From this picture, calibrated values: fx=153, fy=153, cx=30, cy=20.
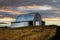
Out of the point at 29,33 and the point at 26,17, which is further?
the point at 26,17

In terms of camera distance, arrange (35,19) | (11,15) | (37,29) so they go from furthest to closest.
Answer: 1. (11,15)
2. (35,19)
3. (37,29)

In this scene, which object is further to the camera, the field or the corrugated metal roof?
the corrugated metal roof

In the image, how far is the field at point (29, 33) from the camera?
4.96ft

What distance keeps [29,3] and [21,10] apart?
0.64 feet

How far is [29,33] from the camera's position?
60.2 inches

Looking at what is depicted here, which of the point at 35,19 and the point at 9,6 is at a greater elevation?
the point at 9,6

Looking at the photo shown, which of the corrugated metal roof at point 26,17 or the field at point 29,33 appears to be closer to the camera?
the field at point 29,33

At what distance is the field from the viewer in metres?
1.51

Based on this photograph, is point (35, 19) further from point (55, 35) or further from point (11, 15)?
point (55, 35)

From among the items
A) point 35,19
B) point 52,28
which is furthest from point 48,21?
point 52,28

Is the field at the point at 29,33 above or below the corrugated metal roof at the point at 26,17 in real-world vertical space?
below

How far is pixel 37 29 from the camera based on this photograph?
5.21 ft

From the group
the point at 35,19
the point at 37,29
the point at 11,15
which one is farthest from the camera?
the point at 11,15

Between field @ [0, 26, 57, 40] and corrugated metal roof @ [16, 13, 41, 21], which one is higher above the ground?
corrugated metal roof @ [16, 13, 41, 21]
